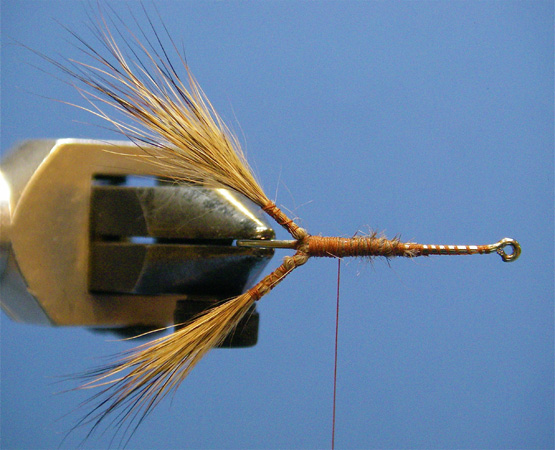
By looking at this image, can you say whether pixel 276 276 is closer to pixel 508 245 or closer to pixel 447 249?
pixel 447 249

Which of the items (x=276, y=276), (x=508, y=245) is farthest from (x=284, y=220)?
(x=508, y=245)

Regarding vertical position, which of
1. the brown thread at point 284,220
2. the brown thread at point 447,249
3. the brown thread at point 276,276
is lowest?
the brown thread at point 276,276

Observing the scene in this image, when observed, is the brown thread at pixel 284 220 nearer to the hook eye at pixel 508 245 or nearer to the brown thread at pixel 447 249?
the brown thread at pixel 447 249

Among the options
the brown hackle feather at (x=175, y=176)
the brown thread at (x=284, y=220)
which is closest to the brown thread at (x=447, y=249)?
the brown hackle feather at (x=175, y=176)

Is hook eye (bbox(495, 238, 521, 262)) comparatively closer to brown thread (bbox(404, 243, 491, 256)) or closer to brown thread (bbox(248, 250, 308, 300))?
brown thread (bbox(404, 243, 491, 256))

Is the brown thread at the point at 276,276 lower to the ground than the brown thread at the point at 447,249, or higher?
lower

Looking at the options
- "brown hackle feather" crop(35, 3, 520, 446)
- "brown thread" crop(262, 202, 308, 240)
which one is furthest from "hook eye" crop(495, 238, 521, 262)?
"brown thread" crop(262, 202, 308, 240)

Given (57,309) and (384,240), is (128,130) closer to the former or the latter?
(57,309)

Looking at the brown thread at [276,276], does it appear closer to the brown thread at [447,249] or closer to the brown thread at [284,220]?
the brown thread at [284,220]

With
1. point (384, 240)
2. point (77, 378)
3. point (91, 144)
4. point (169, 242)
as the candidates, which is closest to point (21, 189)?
point (91, 144)

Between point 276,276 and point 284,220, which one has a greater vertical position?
point 284,220

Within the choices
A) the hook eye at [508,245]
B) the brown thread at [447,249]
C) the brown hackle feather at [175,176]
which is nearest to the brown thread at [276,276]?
the brown hackle feather at [175,176]

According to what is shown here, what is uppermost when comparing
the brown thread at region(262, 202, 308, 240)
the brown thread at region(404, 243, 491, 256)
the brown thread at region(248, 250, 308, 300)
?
the brown thread at region(262, 202, 308, 240)
